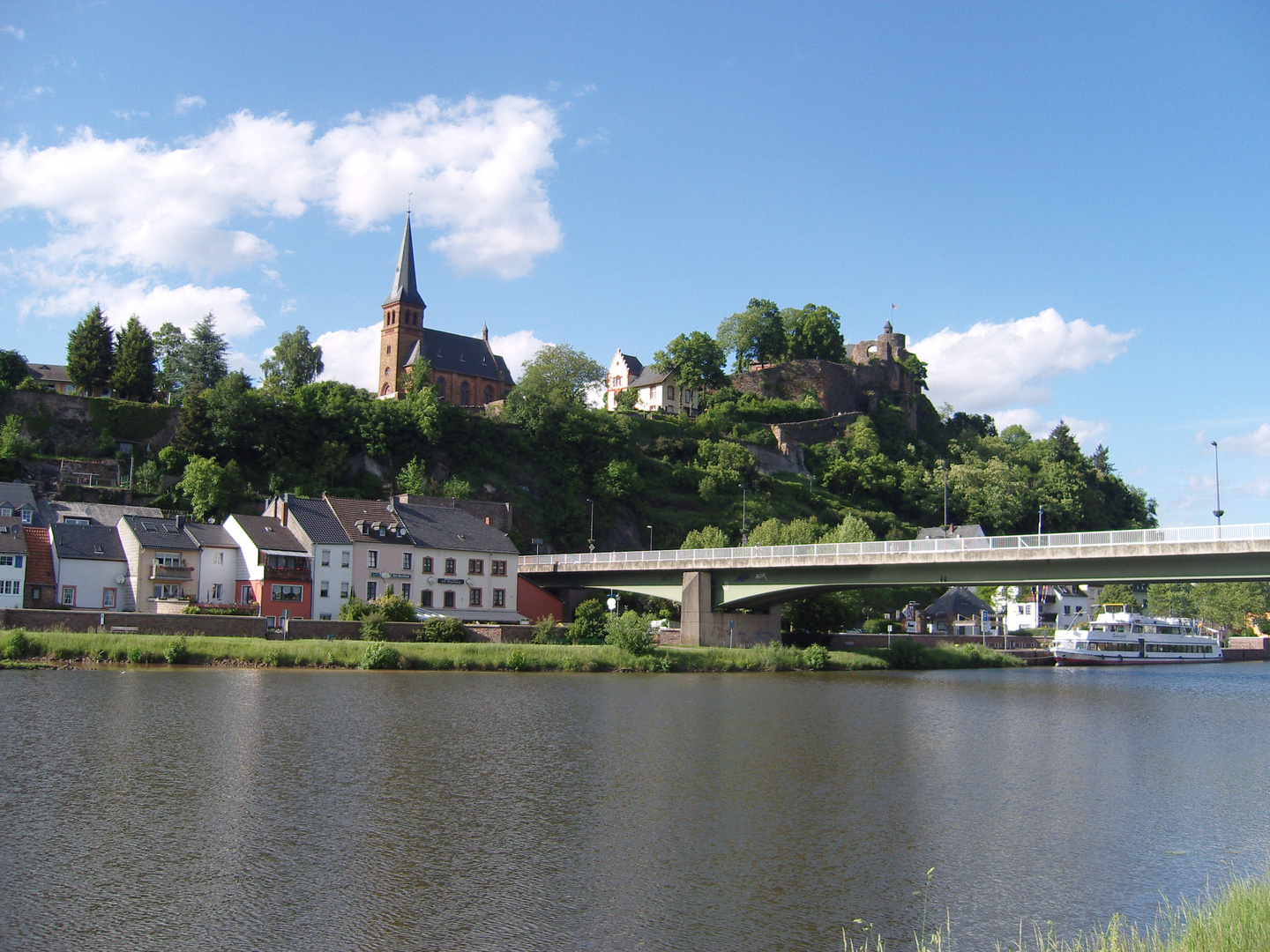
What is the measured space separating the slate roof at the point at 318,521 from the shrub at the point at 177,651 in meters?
16.2

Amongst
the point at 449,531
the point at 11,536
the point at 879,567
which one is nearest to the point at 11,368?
the point at 11,536

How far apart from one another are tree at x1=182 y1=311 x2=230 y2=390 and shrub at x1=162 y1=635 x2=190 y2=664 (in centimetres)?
6332

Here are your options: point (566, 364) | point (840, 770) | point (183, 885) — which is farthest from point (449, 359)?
point (183, 885)

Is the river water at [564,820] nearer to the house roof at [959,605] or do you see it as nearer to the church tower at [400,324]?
the house roof at [959,605]

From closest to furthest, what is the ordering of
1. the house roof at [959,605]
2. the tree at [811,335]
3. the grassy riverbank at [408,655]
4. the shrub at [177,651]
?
the grassy riverbank at [408,655], the shrub at [177,651], the house roof at [959,605], the tree at [811,335]

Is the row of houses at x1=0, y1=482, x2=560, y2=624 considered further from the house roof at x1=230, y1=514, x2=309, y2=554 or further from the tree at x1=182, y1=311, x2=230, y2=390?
the tree at x1=182, y1=311, x2=230, y2=390

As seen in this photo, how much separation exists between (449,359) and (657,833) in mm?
106579

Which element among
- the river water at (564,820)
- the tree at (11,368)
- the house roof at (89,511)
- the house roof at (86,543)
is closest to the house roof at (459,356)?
the tree at (11,368)

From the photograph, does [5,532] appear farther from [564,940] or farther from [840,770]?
[564,940]

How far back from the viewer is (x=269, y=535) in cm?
6097

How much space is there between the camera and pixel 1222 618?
115875mm

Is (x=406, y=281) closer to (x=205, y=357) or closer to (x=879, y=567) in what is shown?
(x=205, y=357)

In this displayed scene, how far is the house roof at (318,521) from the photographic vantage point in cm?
6159

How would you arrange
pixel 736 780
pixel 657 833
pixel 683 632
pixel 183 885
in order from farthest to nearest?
pixel 683 632 < pixel 736 780 < pixel 657 833 < pixel 183 885
